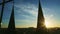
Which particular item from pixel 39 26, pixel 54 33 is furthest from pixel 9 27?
pixel 54 33

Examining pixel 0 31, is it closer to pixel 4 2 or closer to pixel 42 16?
pixel 4 2

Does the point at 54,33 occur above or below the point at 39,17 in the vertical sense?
below

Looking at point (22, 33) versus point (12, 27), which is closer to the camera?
point (22, 33)

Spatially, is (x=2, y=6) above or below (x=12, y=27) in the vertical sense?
above

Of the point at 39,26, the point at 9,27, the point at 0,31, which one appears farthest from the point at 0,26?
the point at 39,26

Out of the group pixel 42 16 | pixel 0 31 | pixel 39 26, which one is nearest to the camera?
pixel 0 31

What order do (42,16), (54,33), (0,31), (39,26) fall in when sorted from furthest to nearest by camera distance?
(42,16) → (39,26) → (0,31) → (54,33)

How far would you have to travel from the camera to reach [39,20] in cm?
1548

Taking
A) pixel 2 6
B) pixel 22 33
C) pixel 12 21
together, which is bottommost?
pixel 22 33

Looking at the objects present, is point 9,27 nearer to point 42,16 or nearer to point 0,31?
point 0,31

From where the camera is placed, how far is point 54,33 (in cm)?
1131

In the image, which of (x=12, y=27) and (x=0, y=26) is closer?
(x=0, y=26)

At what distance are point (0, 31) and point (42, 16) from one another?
21.2 feet

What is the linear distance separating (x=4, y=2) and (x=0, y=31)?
474cm
